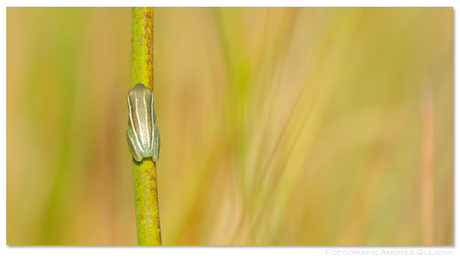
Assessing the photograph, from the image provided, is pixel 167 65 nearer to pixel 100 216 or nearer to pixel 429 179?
pixel 100 216

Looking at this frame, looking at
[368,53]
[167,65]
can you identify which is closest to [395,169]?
[368,53]

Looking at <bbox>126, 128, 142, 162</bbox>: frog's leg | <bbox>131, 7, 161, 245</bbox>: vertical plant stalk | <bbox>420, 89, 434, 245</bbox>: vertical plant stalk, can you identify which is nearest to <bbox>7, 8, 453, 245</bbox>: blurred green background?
<bbox>420, 89, 434, 245</bbox>: vertical plant stalk

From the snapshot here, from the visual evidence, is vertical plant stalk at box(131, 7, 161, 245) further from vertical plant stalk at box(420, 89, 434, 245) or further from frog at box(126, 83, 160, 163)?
vertical plant stalk at box(420, 89, 434, 245)

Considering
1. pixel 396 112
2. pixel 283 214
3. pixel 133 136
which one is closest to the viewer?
pixel 133 136
